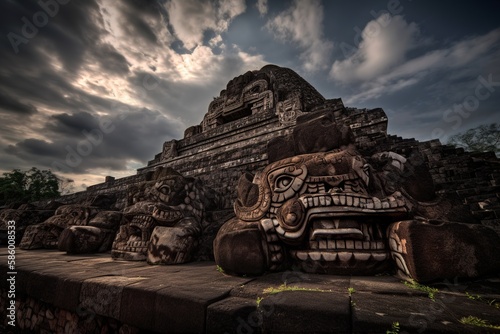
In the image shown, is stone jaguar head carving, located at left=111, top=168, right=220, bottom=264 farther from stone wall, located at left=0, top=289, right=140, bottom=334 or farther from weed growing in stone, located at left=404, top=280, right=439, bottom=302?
weed growing in stone, located at left=404, top=280, right=439, bottom=302

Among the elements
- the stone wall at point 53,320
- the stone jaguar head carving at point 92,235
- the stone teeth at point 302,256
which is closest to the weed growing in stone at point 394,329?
the stone teeth at point 302,256

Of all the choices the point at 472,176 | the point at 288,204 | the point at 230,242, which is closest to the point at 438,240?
the point at 288,204

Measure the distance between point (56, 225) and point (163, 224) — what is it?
400 cm

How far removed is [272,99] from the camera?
45.0 ft

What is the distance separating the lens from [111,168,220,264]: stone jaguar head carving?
3000 mm

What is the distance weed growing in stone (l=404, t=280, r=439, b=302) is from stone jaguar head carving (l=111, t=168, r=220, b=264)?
2.72m

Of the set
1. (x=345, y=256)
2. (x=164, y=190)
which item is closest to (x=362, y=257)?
(x=345, y=256)

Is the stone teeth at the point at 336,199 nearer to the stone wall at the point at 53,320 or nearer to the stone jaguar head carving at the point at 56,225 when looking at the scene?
the stone wall at the point at 53,320

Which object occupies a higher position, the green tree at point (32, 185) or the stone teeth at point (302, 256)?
the green tree at point (32, 185)

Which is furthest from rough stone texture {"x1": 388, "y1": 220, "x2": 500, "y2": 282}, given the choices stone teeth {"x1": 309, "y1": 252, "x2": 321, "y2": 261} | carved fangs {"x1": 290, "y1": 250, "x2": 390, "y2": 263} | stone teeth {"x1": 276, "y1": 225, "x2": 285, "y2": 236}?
stone teeth {"x1": 276, "y1": 225, "x2": 285, "y2": 236}

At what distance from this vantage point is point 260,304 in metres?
1.29

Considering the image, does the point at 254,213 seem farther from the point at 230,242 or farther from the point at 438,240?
the point at 438,240

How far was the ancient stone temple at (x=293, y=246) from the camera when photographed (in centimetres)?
134

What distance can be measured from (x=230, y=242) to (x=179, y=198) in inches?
73.0
